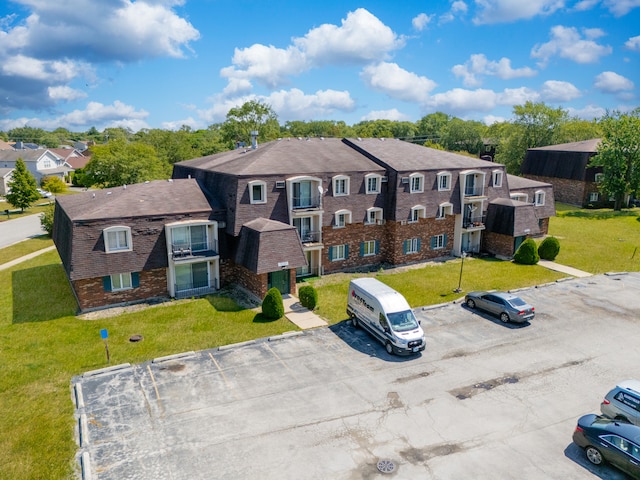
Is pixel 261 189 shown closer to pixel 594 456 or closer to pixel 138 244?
pixel 138 244

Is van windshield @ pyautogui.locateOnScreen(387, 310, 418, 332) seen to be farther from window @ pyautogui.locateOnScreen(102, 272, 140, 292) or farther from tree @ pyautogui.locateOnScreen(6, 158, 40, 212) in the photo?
tree @ pyautogui.locateOnScreen(6, 158, 40, 212)

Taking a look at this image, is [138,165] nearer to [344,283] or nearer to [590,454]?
[344,283]

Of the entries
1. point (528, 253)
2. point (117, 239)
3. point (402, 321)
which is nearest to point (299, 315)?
point (402, 321)

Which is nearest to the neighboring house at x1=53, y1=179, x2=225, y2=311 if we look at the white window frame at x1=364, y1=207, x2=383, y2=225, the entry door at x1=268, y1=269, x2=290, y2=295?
the entry door at x1=268, y1=269, x2=290, y2=295

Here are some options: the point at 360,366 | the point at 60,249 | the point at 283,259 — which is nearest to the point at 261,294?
the point at 283,259

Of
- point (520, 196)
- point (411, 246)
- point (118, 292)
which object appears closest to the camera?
point (118, 292)
